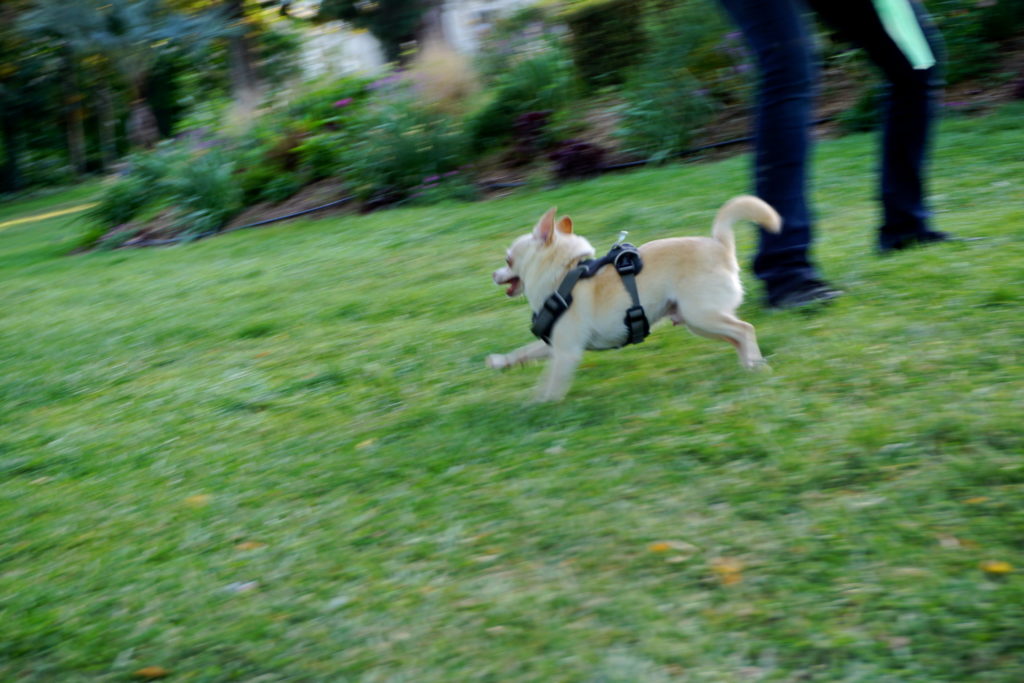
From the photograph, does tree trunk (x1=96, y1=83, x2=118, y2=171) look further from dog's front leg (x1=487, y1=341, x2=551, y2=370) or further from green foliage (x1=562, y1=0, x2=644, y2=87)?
dog's front leg (x1=487, y1=341, x2=551, y2=370)

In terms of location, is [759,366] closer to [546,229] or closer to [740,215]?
[740,215]

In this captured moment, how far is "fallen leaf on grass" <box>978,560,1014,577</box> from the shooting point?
6.38 feet

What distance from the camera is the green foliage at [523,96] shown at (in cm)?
1071

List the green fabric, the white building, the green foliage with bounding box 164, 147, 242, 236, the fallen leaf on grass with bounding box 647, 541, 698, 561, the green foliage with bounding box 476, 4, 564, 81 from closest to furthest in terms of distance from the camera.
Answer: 1. the fallen leaf on grass with bounding box 647, 541, 698, 561
2. the green fabric
3. the green foliage with bounding box 476, 4, 564, 81
4. the green foliage with bounding box 164, 147, 242, 236
5. the white building

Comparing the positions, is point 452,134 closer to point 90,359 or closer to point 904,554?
point 90,359

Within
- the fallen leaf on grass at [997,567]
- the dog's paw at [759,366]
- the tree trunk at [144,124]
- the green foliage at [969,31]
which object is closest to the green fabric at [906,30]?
the dog's paw at [759,366]

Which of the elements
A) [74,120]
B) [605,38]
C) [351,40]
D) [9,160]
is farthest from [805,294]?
[74,120]

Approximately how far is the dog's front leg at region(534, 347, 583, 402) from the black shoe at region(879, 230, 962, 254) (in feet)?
5.96

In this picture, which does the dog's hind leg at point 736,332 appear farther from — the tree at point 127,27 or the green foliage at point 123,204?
the tree at point 127,27

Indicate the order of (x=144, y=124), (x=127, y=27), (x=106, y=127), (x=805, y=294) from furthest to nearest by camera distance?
(x=106, y=127), (x=144, y=124), (x=127, y=27), (x=805, y=294)

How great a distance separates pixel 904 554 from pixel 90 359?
4.90 metres

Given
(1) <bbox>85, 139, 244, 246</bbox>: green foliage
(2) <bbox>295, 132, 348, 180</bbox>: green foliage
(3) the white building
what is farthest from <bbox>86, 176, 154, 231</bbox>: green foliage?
(3) the white building

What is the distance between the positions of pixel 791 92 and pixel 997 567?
2284 mm

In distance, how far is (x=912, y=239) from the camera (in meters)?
4.38
